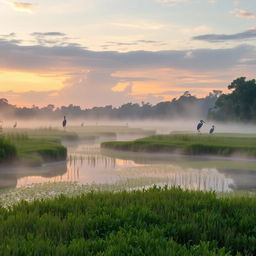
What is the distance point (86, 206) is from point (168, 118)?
551ft

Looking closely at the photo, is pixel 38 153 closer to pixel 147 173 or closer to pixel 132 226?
pixel 147 173

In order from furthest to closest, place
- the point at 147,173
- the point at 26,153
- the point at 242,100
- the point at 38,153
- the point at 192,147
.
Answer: the point at 242,100 → the point at 192,147 → the point at 38,153 → the point at 26,153 → the point at 147,173

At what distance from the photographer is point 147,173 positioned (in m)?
27.8

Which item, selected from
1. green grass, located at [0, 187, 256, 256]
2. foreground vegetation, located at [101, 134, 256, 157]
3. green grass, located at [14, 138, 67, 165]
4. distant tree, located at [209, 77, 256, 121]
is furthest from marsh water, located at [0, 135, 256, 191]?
distant tree, located at [209, 77, 256, 121]

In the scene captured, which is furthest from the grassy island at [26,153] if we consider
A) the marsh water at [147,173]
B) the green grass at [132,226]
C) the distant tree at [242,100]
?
the distant tree at [242,100]

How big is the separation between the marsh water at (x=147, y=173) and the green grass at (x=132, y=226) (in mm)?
11463

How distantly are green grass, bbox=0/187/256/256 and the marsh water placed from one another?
11463 mm

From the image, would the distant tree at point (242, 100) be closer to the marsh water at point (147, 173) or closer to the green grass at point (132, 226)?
the marsh water at point (147, 173)

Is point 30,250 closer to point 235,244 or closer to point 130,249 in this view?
point 130,249

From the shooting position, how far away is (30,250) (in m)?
7.00

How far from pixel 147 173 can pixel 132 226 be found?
19145 millimetres

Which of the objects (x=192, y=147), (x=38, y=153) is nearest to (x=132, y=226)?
(x=38, y=153)

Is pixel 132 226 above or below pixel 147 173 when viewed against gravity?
above

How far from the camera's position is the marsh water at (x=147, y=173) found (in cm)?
2362
